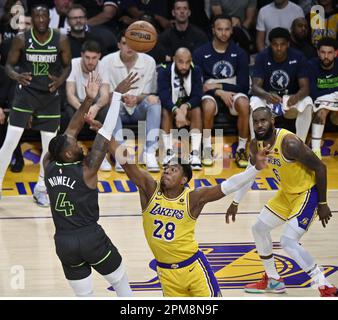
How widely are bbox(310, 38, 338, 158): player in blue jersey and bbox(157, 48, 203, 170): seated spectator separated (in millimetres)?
1429

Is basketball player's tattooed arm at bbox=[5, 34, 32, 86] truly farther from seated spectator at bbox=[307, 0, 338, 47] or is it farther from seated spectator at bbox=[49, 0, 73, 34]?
seated spectator at bbox=[307, 0, 338, 47]

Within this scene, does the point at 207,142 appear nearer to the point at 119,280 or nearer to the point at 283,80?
the point at 283,80

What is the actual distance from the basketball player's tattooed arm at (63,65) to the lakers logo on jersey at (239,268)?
2512 mm

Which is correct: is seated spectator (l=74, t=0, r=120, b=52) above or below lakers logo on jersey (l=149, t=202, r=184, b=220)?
above

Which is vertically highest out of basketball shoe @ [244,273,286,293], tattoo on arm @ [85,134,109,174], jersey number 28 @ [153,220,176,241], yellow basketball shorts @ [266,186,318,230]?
tattoo on arm @ [85,134,109,174]

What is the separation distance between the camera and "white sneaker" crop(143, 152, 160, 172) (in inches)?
445

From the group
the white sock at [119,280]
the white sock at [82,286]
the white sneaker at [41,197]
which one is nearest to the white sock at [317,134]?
the white sneaker at [41,197]

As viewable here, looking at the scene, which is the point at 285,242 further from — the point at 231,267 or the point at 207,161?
A: the point at 207,161

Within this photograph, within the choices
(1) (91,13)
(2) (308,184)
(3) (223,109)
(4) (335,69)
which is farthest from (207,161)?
(2) (308,184)

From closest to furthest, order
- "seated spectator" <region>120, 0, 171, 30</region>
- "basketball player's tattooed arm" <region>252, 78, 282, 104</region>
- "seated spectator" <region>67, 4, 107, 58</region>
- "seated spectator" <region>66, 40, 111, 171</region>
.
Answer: "seated spectator" <region>66, 40, 111, 171</region>
"basketball player's tattooed arm" <region>252, 78, 282, 104</region>
"seated spectator" <region>67, 4, 107, 58</region>
"seated spectator" <region>120, 0, 171, 30</region>

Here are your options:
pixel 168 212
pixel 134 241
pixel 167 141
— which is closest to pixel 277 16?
pixel 167 141

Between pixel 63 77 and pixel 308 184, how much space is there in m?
3.63

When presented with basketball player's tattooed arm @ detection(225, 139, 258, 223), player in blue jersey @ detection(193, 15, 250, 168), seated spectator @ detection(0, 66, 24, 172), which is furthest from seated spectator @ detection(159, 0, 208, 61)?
basketball player's tattooed arm @ detection(225, 139, 258, 223)

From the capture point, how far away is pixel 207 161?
11.6 meters
